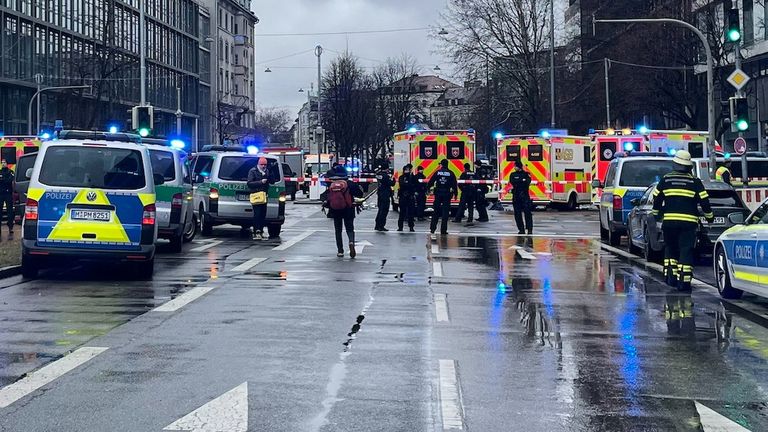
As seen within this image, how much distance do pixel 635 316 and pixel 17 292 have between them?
7.60m

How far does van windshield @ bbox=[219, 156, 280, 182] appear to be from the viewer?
2395 centimetres

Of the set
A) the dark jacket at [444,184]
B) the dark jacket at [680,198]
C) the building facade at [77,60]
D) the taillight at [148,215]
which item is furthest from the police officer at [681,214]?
the building facade at [77,60]

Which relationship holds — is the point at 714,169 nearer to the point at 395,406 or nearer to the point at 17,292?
Answer: the point at 17,292

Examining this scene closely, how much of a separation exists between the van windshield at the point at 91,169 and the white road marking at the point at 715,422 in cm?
932

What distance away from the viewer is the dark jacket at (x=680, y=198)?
1387 cm

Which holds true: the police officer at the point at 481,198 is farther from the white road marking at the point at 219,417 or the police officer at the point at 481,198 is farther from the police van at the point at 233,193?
the white road marking at the point at 219,417

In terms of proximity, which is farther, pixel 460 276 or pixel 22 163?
pixel 22 163

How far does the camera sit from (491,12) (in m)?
58.3

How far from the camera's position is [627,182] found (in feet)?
71.3

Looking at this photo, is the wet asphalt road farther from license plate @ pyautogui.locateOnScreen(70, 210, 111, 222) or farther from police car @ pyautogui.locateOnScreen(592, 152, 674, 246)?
police car @ pyautogui.locateOnScreen(592, 152, 674, 246)

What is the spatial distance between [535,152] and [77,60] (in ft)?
85.7

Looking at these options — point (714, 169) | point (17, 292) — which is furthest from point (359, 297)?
point (714, 169)

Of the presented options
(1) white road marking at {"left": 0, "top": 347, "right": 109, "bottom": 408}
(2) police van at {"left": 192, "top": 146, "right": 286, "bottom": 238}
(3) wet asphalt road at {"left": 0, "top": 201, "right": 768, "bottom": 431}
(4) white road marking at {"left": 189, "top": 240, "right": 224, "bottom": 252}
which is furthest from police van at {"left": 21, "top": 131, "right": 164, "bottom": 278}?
(2) police van at {"left": 192, "top": 146, "right": 286, "bottom": 238}

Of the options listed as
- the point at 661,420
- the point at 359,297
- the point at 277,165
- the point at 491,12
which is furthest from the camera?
the point at 491,12
